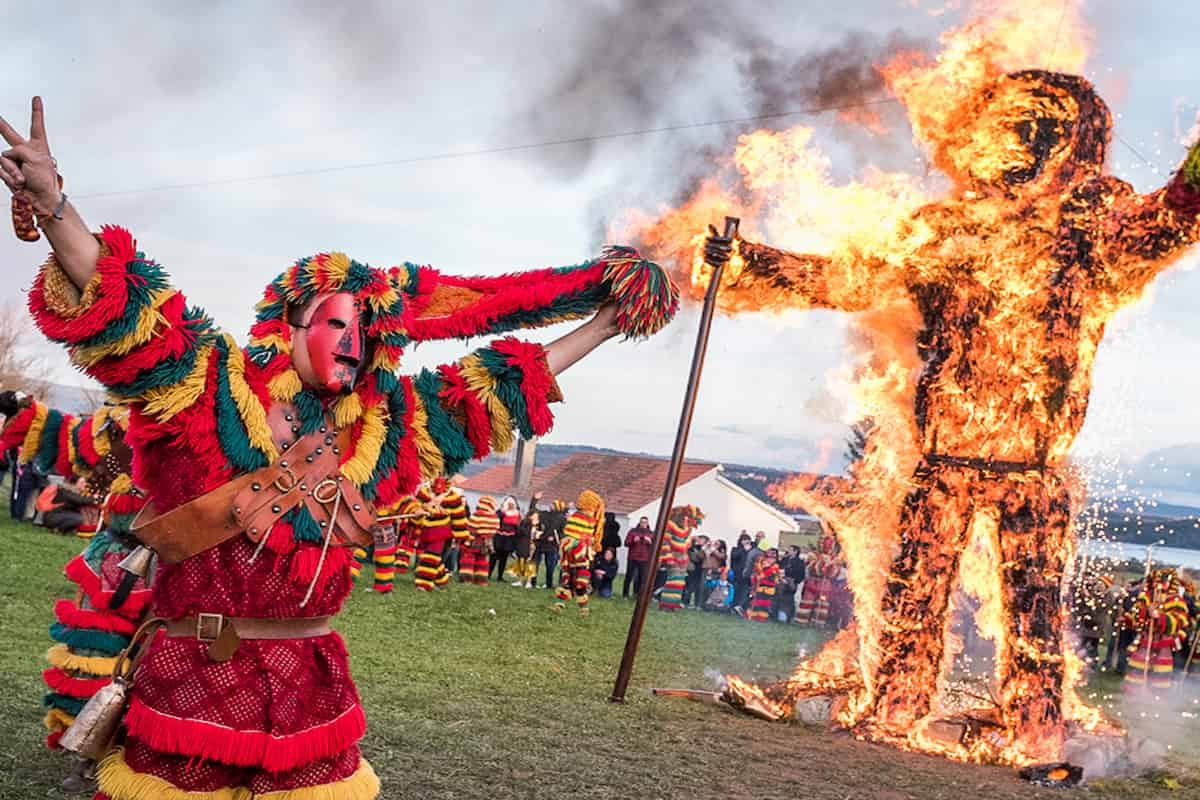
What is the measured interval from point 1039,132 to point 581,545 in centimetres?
976

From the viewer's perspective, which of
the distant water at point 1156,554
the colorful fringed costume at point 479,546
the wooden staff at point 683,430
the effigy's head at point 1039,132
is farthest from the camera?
the colorful fringed costume at point 479,546

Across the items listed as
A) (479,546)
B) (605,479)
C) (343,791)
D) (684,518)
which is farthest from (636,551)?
(605,479)

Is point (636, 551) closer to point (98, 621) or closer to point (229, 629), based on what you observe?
point (98, 621)

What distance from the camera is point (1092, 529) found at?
886 centimetres

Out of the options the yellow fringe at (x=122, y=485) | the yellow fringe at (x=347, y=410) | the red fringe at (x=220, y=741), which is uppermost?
the yellow fringe at (x=347, y=410)

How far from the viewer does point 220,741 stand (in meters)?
3.27

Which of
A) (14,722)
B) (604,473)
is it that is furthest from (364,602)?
(604,473)

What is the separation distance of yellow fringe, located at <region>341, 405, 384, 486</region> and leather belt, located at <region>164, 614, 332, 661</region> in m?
0.44

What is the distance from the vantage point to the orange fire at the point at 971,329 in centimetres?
821

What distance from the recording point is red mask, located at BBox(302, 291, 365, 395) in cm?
356

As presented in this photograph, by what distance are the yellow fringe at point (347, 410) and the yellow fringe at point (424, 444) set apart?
8.7 inches

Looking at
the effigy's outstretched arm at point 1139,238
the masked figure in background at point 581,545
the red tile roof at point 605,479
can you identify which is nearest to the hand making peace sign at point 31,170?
the effigy's outstretched arm at point 1139,238

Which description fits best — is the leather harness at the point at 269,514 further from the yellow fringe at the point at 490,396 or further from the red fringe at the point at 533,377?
the red fringe at the point at 533,377

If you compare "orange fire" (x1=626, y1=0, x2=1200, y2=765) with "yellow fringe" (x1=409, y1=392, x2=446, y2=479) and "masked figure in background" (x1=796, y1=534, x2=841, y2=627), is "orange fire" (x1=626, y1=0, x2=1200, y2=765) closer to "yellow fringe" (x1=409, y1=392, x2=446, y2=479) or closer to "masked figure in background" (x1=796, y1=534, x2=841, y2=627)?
"yellow fringe" (x1=409, y1=392, x2=446, y2=479)
